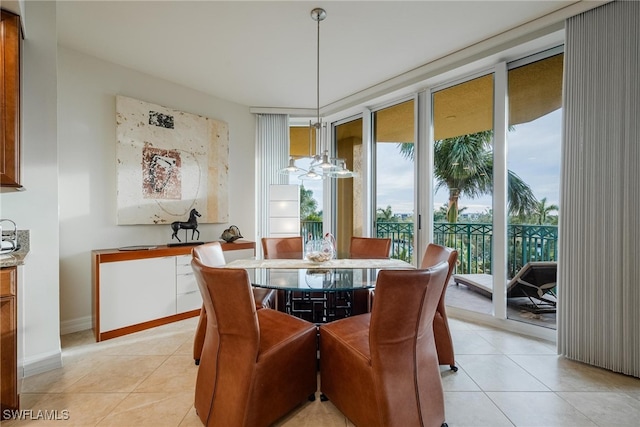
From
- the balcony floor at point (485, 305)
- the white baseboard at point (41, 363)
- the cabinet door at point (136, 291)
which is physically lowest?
the white baseboard at point (41, 363)

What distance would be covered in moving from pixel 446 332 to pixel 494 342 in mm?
910

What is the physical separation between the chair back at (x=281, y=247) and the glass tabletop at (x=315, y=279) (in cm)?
75

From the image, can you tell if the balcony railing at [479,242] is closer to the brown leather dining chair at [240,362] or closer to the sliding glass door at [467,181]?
the sliding glass door at [467,181]

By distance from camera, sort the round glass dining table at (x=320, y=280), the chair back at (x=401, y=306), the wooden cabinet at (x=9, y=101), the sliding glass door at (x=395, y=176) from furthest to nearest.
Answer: the sliding glass door at (x=395, y=176) < the round glass dining table at (x=320, y=280) < the wooden cabinet at (x=9, y=101) < the chair back at (x=401, y=306)

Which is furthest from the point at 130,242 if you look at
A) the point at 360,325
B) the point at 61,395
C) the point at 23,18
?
the point at 360,325

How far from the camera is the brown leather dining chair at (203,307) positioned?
2.10m

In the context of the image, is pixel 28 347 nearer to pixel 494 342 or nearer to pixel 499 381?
pixel 499 381

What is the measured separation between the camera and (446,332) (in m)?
2.05

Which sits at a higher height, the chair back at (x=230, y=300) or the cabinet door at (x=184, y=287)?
the chair back at (x=230, y=300)

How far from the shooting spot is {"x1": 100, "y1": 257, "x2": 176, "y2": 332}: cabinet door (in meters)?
2.61

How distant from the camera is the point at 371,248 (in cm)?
299

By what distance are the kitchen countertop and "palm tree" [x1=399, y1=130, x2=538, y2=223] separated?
3.72m

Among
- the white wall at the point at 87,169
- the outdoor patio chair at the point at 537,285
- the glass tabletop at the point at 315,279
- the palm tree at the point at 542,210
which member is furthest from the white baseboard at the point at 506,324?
the white wall at the point at 87,169

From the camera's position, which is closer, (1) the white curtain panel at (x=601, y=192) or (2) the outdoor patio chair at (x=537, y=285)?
(1) the white curtain panel at (x=601, y=192)
